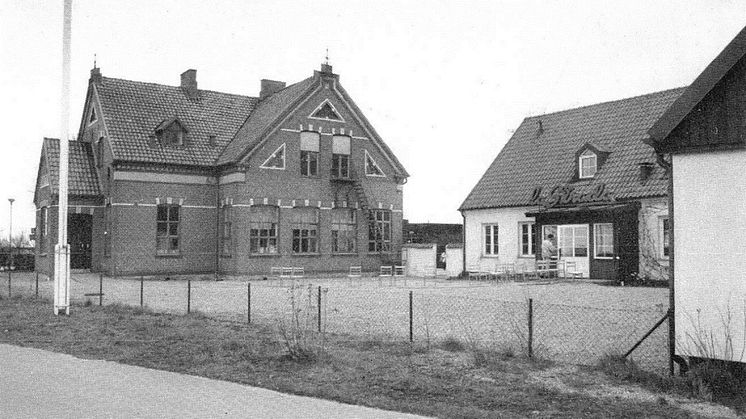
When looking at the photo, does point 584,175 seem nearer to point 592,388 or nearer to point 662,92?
point 662,92

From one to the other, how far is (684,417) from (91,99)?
118 ft

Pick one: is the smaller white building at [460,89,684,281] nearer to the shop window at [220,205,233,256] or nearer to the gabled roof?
the shop window at [220,205,233,256]

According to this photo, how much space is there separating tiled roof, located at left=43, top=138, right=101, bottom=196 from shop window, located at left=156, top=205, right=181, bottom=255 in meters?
3.36

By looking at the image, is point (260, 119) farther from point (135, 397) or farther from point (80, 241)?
point (135, 397)

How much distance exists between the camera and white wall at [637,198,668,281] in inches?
1093

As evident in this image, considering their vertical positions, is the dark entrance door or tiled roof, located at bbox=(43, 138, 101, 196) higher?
tiled roof, located at bbox=(43, 138, 101, 196)

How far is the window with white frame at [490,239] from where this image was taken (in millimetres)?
35719

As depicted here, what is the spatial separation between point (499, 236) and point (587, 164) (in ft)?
18.2

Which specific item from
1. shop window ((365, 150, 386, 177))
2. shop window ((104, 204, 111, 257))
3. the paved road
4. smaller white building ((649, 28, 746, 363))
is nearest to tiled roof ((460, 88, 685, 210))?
shop window ((365, 150, 386, 177))

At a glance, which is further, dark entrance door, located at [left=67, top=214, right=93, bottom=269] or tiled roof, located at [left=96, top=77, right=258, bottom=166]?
dark entrance door, located at [left=67, top=214, right=93, bottom=269]

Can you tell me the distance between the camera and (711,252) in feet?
32.2

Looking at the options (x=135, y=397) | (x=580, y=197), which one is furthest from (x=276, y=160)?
(x=135, y=397)

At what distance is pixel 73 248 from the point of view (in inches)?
1460

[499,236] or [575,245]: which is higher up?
[499,236]
